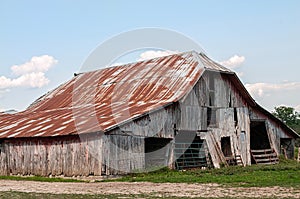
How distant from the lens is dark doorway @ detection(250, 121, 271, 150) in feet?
120

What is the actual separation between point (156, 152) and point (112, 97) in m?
6.18

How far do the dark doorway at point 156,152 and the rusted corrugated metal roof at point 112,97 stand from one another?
2.23 metres

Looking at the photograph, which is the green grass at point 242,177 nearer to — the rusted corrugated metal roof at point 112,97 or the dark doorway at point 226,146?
the rusted corrugated metal roof at point 112,97

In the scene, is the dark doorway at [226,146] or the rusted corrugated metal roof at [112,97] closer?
the rusted corrugated metal roof at [112,97]

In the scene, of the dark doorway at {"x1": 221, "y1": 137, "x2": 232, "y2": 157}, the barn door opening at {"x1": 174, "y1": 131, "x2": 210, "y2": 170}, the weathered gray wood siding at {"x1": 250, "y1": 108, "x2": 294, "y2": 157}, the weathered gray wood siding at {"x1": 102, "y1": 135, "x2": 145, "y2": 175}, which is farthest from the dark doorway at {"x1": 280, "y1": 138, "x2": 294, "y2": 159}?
the weathered gray wood siding at {"x1": 102, "y1": 135, "x2": 145, "y2": 175}

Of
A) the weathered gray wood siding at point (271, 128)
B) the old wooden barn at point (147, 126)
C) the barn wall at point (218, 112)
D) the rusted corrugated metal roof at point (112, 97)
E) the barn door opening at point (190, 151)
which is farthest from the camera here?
the weathered gray wood siding at point (271, 128)

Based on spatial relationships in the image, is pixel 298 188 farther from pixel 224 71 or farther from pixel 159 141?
pixel 224 71

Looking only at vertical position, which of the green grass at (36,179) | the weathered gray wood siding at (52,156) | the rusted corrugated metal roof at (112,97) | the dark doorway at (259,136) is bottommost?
the green grass at (36,179)

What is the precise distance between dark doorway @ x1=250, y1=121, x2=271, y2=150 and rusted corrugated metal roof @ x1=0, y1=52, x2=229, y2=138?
662 cm

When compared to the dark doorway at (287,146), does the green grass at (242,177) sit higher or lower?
lower

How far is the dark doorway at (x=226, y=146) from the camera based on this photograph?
3345cm

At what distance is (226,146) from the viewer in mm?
33781

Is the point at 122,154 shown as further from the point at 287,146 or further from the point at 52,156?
the point at 287,146

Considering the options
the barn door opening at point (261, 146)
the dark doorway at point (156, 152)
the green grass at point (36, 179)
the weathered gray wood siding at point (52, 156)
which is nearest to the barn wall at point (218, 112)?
the barn door opening at point (261, 146)
